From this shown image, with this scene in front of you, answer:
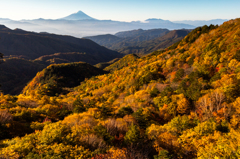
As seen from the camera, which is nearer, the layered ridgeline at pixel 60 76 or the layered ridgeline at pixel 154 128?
the layered ridgeline at pixel 154 128

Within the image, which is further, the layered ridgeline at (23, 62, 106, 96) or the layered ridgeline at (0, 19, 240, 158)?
the layered ridgeline at (23, 62, 106, 96)

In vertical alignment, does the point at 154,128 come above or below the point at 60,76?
above

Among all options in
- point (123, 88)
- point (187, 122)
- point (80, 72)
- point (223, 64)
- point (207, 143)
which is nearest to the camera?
point (207, 143)

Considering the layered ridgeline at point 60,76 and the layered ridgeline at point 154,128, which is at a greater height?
the layered ridgeline at point 154,128

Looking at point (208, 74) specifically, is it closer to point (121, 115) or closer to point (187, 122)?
point (187, 122)

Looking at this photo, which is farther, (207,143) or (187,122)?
(187,122)

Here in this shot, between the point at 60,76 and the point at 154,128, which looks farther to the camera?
the point at 60,76

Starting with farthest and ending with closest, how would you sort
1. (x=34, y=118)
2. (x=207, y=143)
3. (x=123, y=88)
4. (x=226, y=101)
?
(x=123, y=88) → (x=34, y=118) → (x=226, y=101) → (x=207, y=143)

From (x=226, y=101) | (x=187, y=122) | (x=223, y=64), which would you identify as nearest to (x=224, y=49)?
(x=223, y=64)

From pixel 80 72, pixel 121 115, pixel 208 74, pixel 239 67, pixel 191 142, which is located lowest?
pixel 80 72

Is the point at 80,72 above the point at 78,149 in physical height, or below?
below

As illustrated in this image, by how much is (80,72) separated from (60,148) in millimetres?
180924

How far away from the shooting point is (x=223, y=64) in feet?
131

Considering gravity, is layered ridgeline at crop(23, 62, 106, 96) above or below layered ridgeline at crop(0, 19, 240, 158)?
below
